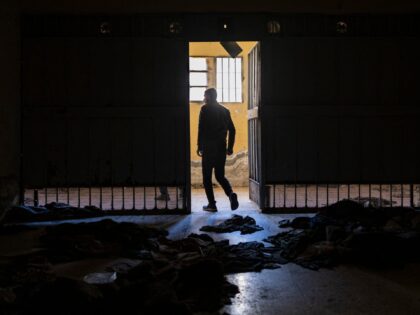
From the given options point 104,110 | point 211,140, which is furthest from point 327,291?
point 104,110

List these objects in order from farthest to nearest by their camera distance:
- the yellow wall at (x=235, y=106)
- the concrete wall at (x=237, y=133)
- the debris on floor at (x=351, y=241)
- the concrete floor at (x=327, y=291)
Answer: the yellow wall at (x=235, y=106) → the concrete wall at (x=237, y=133) → the debris on floor at (x=351, y=241) → the concrete floor at (x=327, y=291)

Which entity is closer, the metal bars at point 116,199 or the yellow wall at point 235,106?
the metal bars at point 116,199

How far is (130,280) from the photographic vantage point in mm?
3697

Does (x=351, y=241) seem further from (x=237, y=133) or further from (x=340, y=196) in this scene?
(x=237, y=133)

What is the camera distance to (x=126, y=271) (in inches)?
158

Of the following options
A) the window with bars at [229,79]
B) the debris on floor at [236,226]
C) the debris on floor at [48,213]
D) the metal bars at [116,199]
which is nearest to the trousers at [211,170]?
the metal bars at [116,199]

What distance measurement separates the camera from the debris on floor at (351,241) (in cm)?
449

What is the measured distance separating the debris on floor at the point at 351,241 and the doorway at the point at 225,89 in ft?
20.5

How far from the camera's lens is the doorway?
12.3 meters

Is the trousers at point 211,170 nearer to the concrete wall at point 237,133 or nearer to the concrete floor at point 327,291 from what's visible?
the concrete floor at point 327,291

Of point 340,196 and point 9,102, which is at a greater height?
point 9,102

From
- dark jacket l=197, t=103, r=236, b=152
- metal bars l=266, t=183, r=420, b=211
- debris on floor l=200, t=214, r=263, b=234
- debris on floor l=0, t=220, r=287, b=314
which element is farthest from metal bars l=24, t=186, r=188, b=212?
debris on floor l=0, t=220, r=287, b=314

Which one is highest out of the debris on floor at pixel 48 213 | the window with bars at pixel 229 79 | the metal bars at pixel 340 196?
the window with bars at pixel 229 79

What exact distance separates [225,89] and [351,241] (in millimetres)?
8663
